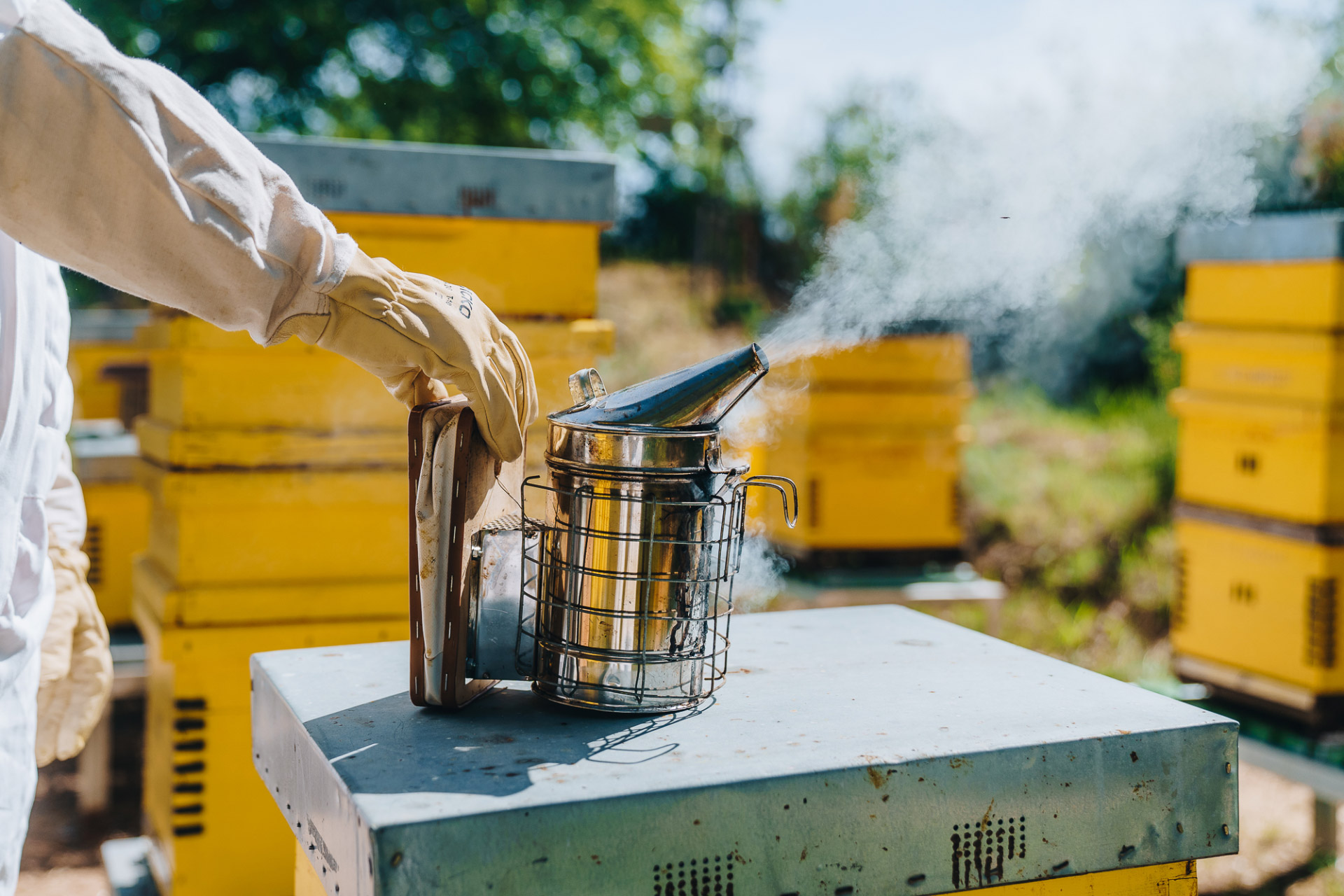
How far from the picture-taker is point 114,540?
391 centimetres

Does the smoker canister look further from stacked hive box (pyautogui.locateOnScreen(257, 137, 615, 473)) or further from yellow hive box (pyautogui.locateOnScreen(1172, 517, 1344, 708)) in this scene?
yellow hive box (pyautogui.locateOnScreen(1172, 517, 1344, 708))

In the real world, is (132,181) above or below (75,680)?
above

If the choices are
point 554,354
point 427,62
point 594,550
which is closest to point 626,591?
point 594,550

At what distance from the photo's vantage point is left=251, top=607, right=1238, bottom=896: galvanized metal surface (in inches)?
37.7

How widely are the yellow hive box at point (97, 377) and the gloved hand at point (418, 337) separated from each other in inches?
163

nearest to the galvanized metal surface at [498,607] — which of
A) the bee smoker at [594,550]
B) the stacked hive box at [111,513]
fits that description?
the bee smoker at [594,550]

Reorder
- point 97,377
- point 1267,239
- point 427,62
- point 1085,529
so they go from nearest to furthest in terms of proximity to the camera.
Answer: point 1267,239 < point 97,377 < point 1085,529 < point 427,62

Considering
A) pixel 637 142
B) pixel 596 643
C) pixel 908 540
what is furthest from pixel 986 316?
pixel 637 142

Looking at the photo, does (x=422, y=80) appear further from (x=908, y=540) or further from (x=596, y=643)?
(x=596, y=643)

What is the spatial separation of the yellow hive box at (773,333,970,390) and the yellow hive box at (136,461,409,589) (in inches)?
85.8

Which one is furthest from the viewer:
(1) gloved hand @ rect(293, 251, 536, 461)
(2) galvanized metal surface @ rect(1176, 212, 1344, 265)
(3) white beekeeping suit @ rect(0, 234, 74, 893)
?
(2) galvanized metal surface @ rect(1176, 212, 1344, 265)

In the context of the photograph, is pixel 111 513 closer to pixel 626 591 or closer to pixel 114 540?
pixel 114 540

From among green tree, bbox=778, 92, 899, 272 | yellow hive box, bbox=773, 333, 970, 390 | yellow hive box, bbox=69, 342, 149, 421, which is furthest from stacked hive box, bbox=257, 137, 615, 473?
green tree, bbox=778, 92, 899, 272

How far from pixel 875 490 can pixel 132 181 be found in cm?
355
